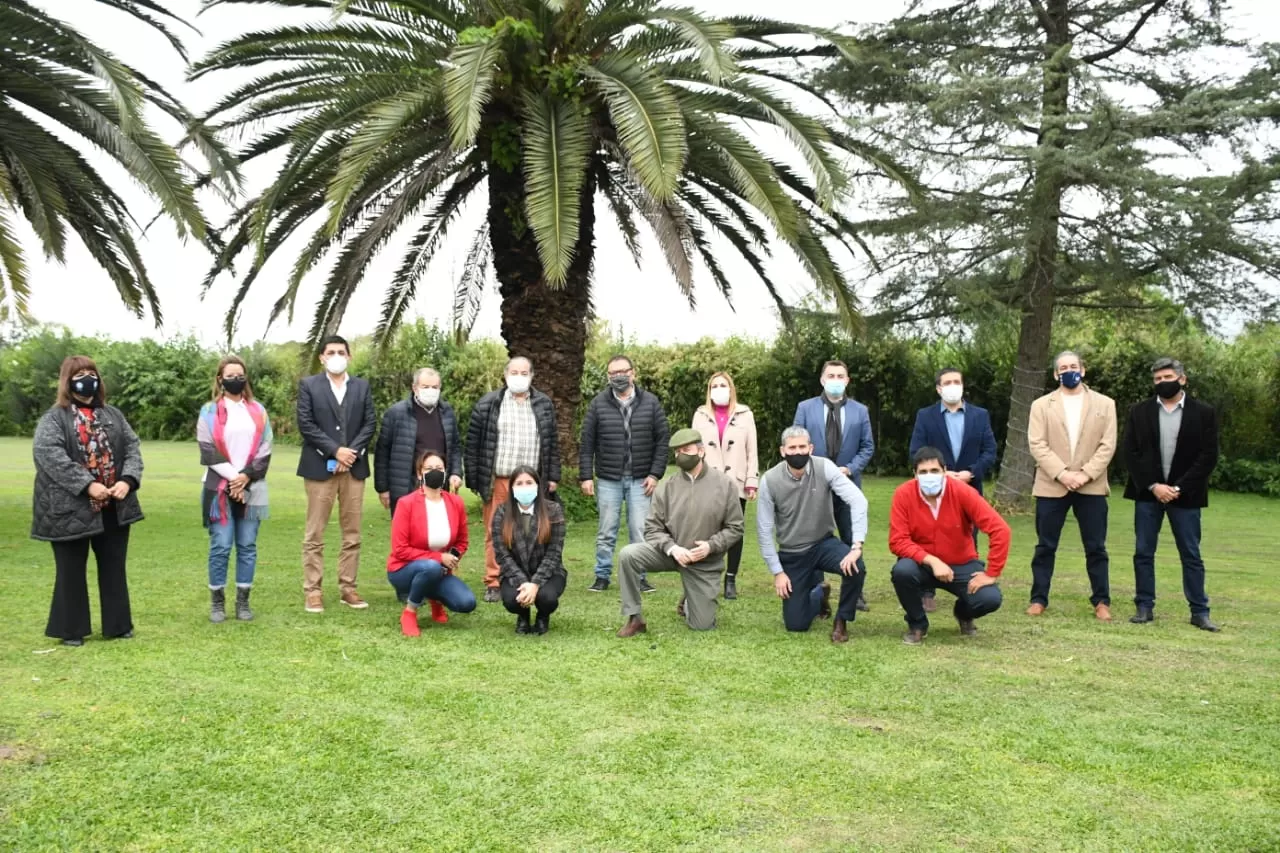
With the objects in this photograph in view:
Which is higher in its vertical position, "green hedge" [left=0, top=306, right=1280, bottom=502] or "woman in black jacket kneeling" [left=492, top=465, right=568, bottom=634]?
"green hedge" [left=0, top=306, right=1280, bottom=502]

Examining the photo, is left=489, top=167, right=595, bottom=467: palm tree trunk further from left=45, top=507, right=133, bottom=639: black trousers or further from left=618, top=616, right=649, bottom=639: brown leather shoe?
left=45, top=507, right=133, bottom=639: black trousers

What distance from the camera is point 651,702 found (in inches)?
217

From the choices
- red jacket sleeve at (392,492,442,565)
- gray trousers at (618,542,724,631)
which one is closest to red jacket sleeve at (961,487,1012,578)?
gray trousers at (618,542,724,631)

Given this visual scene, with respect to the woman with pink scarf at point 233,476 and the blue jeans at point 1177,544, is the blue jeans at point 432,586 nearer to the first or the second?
the woman with pink scarf at point 233,476

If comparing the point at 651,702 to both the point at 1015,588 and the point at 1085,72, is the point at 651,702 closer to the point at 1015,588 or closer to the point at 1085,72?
the point at 1015,588

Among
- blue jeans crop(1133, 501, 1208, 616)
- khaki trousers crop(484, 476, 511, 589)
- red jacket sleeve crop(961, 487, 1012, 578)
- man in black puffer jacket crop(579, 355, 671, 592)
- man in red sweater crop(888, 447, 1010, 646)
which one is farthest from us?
man in black puffer jacket crop(579, 355, 671, 592)

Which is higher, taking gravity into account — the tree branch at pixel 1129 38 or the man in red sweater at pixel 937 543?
the tree branch at pixel 1129 38

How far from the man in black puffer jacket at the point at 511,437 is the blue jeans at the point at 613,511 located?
558 mm

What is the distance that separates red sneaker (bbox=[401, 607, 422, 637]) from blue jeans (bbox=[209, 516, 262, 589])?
114 centimetres

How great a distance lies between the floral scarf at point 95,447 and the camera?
256 inches

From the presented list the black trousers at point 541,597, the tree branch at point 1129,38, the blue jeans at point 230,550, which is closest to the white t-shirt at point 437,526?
the black trousers at point 541,597

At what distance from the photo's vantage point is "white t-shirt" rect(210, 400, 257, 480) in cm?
729

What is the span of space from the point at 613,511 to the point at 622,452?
19.7 inches

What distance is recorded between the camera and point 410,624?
705 centimetres
